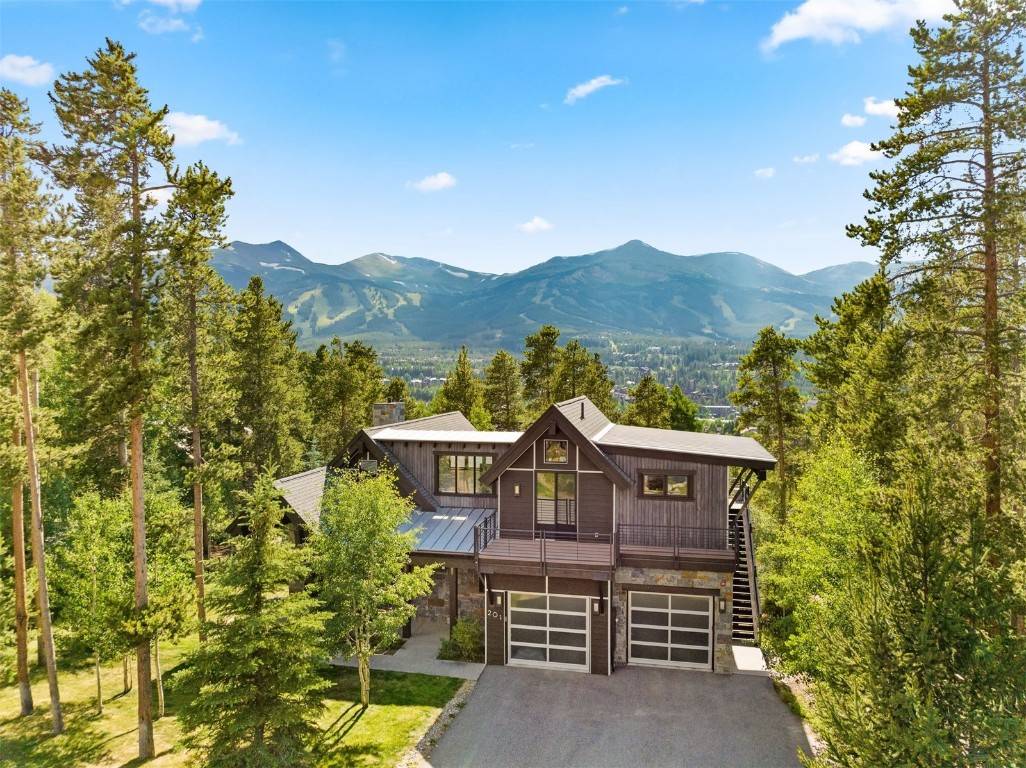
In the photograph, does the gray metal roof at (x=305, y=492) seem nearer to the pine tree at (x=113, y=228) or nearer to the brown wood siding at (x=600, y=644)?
the pine tree at (x=113, y=228)

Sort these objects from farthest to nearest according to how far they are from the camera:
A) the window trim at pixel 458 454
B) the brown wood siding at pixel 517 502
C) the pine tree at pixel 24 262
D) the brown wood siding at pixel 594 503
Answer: the window trim at pixel 458 454 < the brown wood siding at pixel 517 502 < the brown wood siding at pixel 594 503 < the pine tree at pixel 24 262

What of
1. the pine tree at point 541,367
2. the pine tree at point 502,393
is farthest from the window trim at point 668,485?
the pine tree at point 502,393

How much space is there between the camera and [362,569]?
58.0ft

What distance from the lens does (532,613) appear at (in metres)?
21.0

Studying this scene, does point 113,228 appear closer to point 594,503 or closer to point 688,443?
point 594,503

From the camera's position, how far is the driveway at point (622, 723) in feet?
50.6

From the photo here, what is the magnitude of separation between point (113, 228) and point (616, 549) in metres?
16.8

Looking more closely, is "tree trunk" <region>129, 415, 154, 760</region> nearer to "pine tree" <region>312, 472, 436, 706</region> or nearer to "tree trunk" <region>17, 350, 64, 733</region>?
"tree trunk" <region>17, 350, 64, 733</region>

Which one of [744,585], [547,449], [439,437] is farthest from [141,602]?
[744,585]

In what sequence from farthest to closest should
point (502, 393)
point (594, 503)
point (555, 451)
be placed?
point (502, 393), point (555, 451), point (594, 503)

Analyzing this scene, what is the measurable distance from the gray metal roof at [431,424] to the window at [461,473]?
304cm

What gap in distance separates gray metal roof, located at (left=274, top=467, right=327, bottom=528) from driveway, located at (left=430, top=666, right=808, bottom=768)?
330 inches

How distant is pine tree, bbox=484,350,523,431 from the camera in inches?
1962

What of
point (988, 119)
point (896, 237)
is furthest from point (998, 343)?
point (988, 119)
